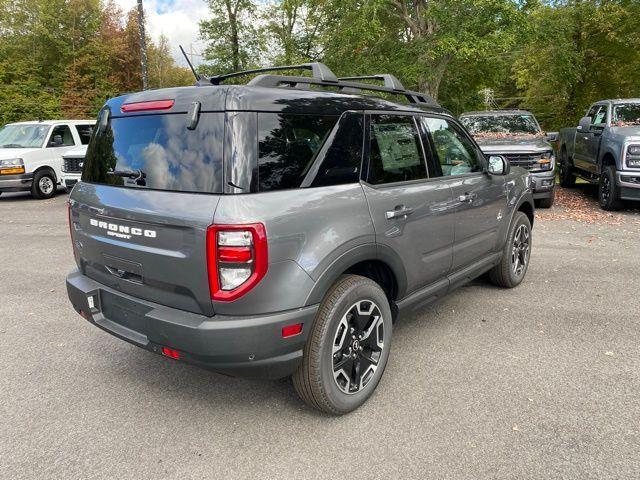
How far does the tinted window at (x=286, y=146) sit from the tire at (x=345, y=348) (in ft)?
2.35

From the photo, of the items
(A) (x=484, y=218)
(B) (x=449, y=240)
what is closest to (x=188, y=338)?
(B) (x=449, y=240)

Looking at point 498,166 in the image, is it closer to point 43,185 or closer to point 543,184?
point 543,184

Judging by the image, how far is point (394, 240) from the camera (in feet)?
10.0

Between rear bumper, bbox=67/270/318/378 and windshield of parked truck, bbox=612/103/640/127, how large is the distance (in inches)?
387

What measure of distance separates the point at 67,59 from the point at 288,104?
37115mm

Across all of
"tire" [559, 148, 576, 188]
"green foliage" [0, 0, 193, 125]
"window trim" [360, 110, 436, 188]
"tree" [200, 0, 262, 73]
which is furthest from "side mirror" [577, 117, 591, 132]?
"green foliage" [0, 0, 193, 125]

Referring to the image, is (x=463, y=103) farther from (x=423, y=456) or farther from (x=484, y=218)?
(x=423, y=456)

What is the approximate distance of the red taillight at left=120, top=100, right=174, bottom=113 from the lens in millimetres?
2586

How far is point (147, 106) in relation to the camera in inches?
106

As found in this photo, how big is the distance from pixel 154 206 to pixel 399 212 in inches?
60.2

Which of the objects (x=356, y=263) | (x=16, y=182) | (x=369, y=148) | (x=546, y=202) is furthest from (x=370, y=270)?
(x=16, y=182)

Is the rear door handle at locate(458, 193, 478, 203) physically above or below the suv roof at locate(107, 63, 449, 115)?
below

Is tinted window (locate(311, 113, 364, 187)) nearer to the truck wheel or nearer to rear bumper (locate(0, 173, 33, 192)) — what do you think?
the truck wheel

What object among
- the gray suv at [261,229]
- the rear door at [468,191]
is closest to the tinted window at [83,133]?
the gray suv at [261,229]
